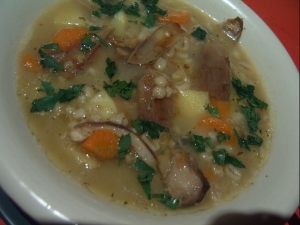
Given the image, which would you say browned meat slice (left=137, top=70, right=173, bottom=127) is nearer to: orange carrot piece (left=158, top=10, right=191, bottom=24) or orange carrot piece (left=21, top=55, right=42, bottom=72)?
orange carrot piece (left=21, top=55, right=42, bottom=72)

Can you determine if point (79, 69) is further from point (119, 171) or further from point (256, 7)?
point (256, 7)

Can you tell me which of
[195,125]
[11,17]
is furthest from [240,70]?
[11,17]

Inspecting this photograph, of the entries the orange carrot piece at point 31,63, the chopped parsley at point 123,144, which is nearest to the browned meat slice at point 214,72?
the chopped parsley at point 123,144

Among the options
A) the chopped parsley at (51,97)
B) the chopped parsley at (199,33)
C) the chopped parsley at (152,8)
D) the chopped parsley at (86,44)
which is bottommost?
the chopped parsley at (51,97)

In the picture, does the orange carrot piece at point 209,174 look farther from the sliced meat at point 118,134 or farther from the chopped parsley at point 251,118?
the chopped parsley at point 251,118

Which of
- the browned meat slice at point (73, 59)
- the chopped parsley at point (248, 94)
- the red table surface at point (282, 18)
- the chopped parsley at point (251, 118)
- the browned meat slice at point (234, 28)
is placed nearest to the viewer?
the browned meat slice at point (73, 59)

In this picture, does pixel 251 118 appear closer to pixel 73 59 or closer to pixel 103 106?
pixel 103 106

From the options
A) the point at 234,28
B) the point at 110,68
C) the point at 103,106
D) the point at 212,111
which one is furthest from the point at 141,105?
the point at 234,28
